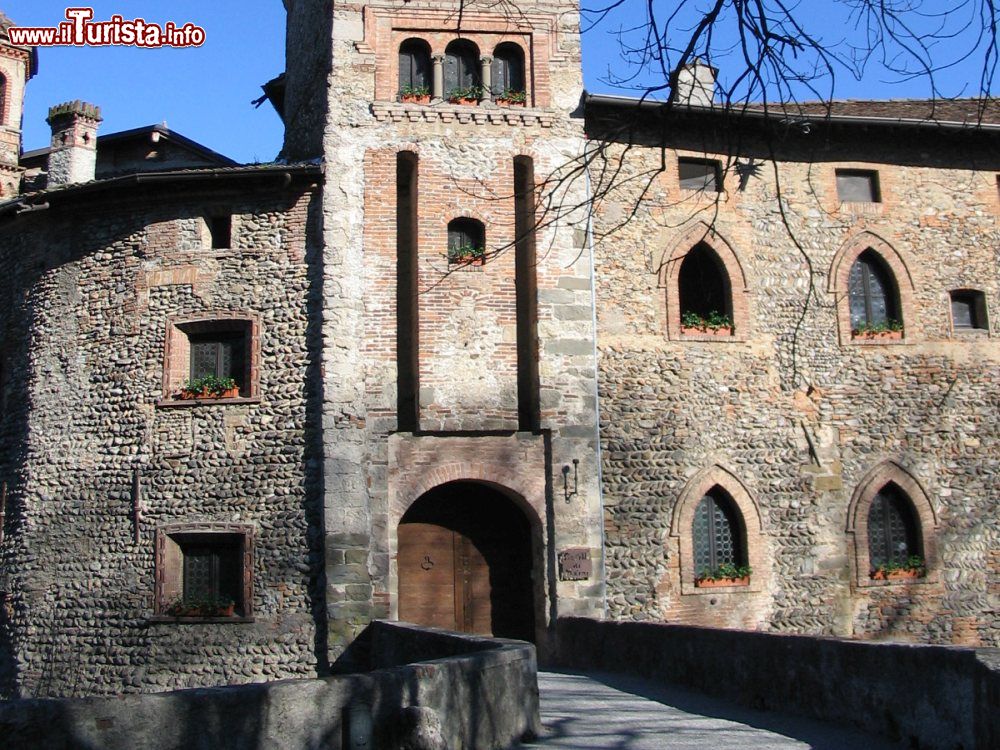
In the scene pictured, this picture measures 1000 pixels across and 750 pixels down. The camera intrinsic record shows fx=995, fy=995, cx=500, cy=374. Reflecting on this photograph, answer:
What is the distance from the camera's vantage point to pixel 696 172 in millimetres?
16453

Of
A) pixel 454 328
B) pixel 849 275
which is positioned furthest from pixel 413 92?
pixel 849 275

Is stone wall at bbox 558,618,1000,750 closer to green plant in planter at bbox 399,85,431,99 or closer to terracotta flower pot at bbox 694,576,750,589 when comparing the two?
terracotta flower pot at bbox 694,576,750,589

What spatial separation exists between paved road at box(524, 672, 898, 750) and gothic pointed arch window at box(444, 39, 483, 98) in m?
9.86

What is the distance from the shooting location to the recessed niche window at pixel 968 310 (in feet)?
56.1

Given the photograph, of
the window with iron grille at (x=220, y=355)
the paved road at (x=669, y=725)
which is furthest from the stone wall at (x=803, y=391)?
the window with iron grille at (x=220, y=355)

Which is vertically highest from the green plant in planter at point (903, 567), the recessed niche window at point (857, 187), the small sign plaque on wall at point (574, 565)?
the recessed niche window at point (857, 187)

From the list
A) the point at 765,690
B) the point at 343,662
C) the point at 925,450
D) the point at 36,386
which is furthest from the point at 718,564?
the point at 36,386

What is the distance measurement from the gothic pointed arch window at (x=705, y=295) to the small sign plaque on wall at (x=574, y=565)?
4045mm

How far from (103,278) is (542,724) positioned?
36.4 ft

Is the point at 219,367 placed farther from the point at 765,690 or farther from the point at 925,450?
the point at 925,450

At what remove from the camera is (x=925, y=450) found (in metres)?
16.4

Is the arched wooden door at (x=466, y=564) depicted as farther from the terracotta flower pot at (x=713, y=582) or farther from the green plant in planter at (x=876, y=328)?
the green plant in planter at (x=876, y=328)

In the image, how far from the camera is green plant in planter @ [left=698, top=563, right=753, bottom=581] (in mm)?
15094

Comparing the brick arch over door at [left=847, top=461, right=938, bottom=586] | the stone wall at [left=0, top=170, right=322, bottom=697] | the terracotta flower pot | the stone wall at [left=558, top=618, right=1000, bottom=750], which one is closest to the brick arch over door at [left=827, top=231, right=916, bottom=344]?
the brick arch over door at [left=847, top=461, right=938, bottom=586]
